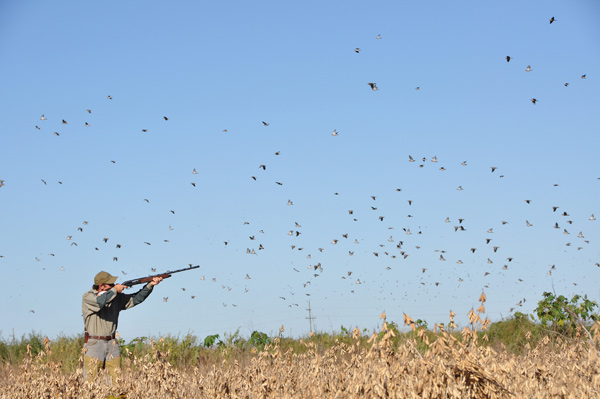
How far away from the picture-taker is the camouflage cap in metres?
12.9

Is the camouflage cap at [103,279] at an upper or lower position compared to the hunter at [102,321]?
upper

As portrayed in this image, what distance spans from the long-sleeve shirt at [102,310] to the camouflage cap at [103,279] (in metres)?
0.19

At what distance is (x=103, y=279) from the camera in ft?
42.5

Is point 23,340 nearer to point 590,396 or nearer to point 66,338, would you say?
point 66,338

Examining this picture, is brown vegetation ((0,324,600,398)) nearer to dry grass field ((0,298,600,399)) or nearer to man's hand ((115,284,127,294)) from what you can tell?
dry grass field ((0,298,600,399))

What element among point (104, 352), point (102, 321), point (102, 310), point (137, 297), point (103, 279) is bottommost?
point (104, 352)

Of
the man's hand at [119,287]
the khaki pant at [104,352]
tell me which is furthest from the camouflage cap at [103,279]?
the khaki pant at [104,352]

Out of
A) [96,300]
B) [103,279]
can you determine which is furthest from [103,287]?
[96,300]

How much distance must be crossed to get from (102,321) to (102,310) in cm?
22

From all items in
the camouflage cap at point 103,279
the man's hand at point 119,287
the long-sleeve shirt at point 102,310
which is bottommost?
the long-sleeve shirt at point 102,310

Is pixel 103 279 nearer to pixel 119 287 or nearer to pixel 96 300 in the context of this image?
pixel 119 287

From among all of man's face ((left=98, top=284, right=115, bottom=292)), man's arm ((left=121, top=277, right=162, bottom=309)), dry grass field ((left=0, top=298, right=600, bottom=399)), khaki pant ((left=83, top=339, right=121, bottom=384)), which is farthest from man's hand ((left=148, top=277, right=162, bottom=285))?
dry grass field ((left=0, top=298, right=600, bottom=399))

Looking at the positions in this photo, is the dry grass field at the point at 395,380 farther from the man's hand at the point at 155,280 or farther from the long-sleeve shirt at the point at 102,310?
the man's hand at the point at 155,280

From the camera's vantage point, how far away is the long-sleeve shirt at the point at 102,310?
1230 cm
